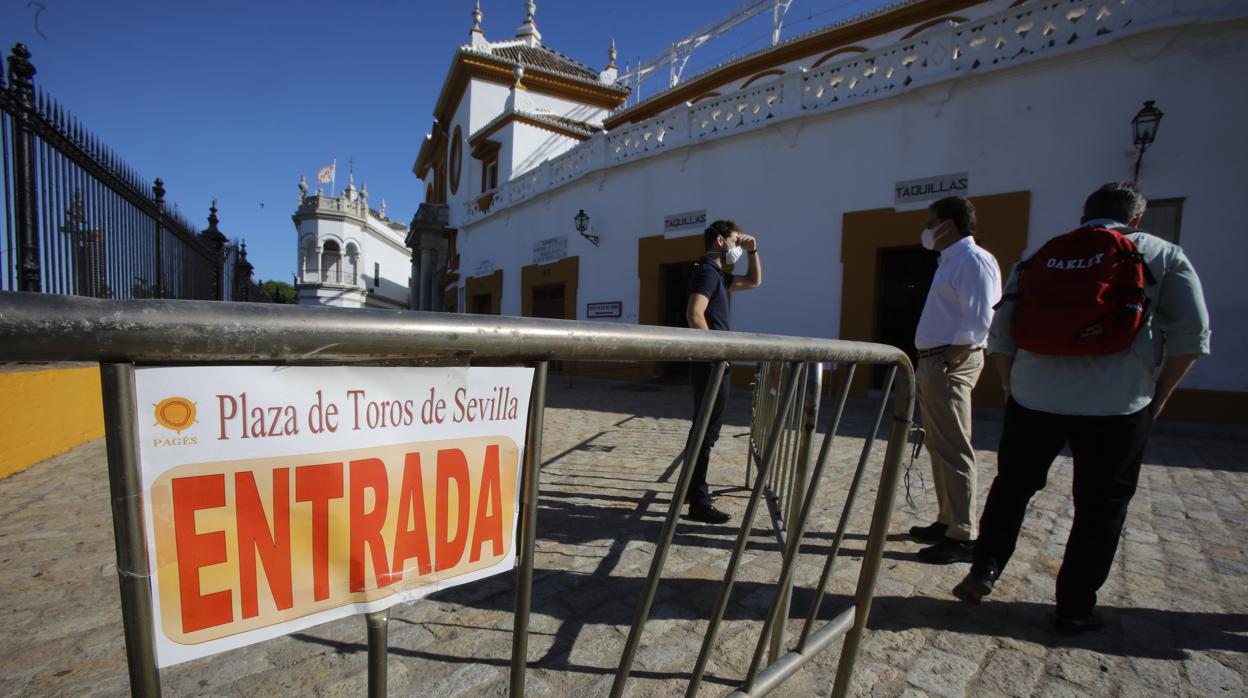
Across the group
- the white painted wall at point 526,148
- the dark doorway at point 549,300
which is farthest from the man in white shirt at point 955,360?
the white painted wall at point 526,148

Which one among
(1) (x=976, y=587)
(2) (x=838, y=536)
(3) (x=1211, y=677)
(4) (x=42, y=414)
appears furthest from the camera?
(4) (x=42, y=414)

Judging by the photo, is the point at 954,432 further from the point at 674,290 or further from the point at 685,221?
the point at 674,290

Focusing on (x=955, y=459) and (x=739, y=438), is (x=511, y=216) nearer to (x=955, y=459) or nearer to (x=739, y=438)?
(x=739, y=438)

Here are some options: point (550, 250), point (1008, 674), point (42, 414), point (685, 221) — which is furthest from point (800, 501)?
point (550, 250)

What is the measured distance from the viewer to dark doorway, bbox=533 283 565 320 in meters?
14.9

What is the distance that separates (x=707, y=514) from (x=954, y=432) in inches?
57.5

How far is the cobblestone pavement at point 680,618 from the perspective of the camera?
1.92m

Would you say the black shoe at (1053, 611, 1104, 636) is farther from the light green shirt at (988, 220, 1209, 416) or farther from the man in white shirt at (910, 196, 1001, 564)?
the light green shirt at (988, 220, 1209, 416)

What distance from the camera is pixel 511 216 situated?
17.4 m

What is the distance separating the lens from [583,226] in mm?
13273

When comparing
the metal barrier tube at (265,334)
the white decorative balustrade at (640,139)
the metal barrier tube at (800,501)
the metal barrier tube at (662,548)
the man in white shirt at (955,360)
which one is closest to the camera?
the metal barrier tube at (265,334)

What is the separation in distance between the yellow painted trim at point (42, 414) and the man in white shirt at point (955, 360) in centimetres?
602

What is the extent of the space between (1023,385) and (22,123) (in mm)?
6923

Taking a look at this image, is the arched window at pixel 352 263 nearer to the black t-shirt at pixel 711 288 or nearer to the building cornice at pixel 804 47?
the building cornice at pixel 804 47
